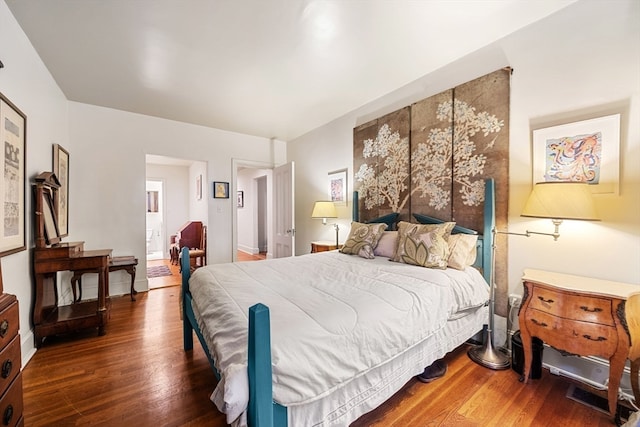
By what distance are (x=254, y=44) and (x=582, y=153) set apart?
261 centimetres

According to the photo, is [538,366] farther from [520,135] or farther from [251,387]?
[251,387]

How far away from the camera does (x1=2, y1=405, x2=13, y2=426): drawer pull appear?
→ 3.40ft

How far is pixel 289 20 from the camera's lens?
1.94 metres

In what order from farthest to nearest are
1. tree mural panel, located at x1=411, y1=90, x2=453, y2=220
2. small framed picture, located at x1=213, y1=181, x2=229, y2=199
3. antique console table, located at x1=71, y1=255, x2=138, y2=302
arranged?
small framed picture, located at x1=213, y1=181, x2=229, y2=199 → antique console table, located at x1=71, y1=255, x2=138, y2=302 → tree mural panel, located at x1=411, y1=90, x2=453, y2=220

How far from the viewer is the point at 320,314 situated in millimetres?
1242

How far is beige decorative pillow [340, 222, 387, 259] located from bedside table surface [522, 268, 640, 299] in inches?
49.8

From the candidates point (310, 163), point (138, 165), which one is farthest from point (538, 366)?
point (138, 165)

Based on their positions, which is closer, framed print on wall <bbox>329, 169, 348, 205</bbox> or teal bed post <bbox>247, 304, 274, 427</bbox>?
teal bed post <bbox>247, 304, 274, 427</bbox>

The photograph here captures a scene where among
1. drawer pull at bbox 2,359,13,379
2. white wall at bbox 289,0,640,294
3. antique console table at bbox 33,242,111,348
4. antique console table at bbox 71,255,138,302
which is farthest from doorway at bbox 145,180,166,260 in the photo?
white wall at bbox 289,0,640,294

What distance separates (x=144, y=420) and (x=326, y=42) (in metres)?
2.89

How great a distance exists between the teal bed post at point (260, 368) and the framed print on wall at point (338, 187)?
3029 millimetres

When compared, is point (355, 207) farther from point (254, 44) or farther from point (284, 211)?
point (254, 44)

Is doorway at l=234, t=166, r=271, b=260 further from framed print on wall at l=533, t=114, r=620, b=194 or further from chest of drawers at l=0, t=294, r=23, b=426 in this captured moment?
framed print on wall at l=533, t=114, r=620, b=194

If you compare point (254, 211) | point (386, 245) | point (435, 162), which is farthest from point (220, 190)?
point (435, 162)
